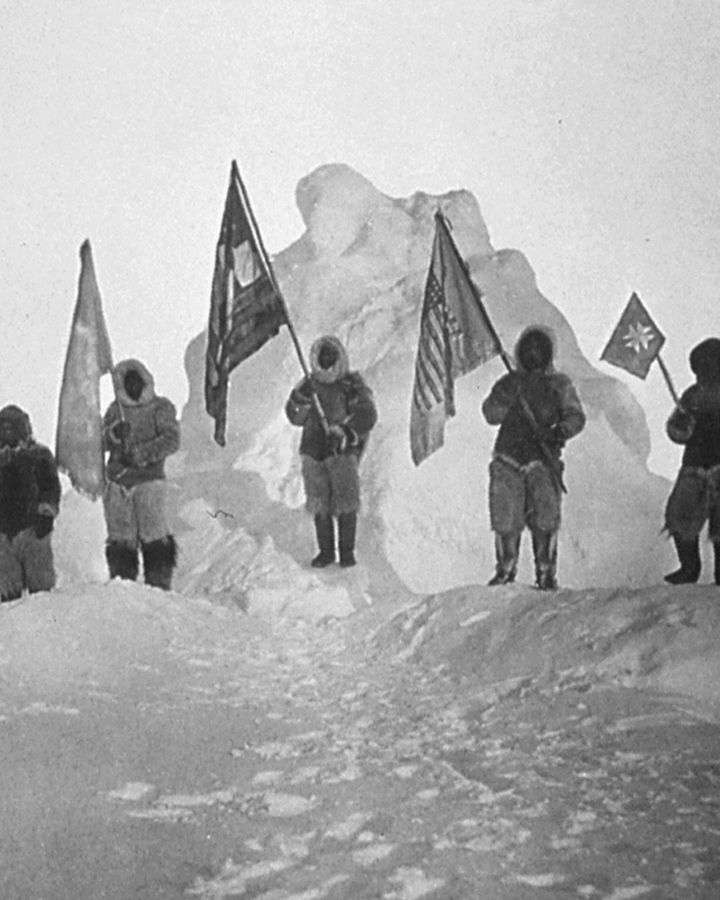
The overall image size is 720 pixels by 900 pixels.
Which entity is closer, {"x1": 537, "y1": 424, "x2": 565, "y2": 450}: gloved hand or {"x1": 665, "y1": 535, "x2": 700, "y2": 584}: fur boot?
{"x1": 665, "y1": 535, "x2": 700, "y2": 584}: fur boot

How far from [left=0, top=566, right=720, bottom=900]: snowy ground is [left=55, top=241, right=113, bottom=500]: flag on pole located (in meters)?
0.94

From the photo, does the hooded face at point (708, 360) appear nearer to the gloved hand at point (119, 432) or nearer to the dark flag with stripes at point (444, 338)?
the dark flag with stripes at point (444, 338)

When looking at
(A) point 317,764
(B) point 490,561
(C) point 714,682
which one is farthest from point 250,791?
(B) point 490,561

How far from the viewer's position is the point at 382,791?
2.81m

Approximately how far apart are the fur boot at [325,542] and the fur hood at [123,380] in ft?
4.50

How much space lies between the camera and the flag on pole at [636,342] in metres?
6.76

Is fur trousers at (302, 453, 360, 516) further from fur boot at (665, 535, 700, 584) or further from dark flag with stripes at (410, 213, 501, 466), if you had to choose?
fur boot at (665, 535, 700, 584)

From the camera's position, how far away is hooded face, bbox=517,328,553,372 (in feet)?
18.1

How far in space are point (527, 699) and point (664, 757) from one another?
2.54ft

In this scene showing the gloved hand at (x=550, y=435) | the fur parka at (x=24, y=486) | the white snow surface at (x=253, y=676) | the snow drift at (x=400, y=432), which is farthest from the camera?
the snow drift at (x=400, y=432)

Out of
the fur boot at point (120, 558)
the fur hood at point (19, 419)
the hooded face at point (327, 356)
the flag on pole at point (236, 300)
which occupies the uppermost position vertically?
the flag on pole at point (236, 300)

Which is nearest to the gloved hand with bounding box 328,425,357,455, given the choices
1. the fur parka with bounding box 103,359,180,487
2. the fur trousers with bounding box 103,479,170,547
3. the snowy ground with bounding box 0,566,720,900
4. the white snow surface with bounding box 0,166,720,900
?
the white snow surface with bounding box 0,166,720,900

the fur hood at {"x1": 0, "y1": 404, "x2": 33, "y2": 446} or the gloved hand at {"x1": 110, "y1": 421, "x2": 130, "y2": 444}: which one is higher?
the fur hood at {"x1": 0, "y1": 404, "x2": 33, "y2": 446}

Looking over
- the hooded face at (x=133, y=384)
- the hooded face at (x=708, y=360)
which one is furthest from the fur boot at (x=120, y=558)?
the hooded face at (x=708, y=360)
